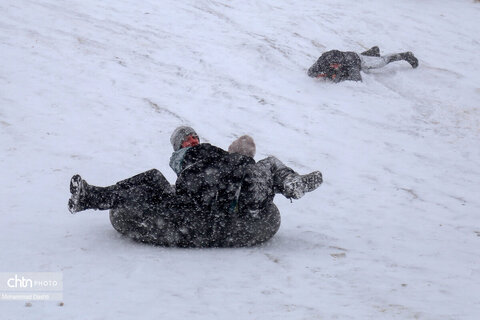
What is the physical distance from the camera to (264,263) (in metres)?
4.34

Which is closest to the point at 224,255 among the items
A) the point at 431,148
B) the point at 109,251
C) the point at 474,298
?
the point at 109,251

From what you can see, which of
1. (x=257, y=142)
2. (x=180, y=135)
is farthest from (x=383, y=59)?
(x=180, y=135)

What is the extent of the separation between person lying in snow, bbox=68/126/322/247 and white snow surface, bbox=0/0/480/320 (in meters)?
0.15

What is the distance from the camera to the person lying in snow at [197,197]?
4.53m

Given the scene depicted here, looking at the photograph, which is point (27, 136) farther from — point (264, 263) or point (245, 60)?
point (245, 60)

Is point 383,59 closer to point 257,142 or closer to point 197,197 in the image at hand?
point 257,142

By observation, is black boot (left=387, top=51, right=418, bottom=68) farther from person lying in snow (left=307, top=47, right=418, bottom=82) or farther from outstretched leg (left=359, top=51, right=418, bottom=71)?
person lying in snow (left=307, top=47, right=418, bottom=82)

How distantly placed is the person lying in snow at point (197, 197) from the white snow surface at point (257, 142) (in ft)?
0.48

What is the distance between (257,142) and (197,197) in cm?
327

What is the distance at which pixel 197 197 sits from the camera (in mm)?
4555

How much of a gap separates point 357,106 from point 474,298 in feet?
18.9

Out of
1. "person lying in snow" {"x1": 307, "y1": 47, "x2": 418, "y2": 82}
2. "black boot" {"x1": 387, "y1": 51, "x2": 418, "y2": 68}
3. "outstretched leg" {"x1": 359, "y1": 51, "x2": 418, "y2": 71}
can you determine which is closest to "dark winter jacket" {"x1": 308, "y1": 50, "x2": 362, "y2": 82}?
"person lying in snow" {"x1": 307, "y1": 47, "x2": 418, "y2": 82}

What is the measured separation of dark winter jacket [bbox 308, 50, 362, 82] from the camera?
9.84 metres

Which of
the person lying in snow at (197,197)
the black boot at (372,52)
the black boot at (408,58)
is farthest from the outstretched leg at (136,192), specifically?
the black boot at (408,58)
